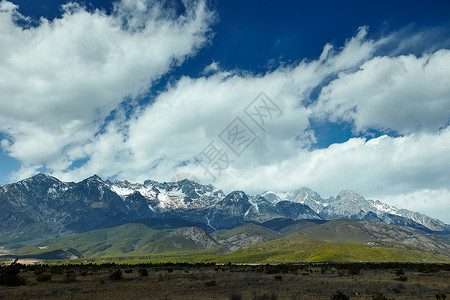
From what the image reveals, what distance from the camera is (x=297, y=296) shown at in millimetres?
26984

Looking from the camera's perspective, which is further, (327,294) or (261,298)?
(327,294)

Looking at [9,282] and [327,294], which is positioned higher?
[9,282]

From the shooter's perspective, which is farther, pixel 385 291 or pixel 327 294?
pixel 385 291

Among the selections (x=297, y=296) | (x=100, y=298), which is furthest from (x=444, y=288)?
(x=100, y=298)

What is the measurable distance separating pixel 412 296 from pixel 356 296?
526 cm

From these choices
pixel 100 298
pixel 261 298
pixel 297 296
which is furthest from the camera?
pixel 297 296

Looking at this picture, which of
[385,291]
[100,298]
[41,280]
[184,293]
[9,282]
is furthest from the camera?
[41,280]

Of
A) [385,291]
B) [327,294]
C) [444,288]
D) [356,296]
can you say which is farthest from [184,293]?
[444,288]

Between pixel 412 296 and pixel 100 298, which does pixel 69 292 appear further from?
pixel 412 296

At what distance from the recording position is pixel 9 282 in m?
33.4

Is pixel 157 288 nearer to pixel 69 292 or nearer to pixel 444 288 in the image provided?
pixel 69 292

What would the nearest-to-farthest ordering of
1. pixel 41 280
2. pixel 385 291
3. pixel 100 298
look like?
pixel 100 298
pixel 385 291
pixel 41 280

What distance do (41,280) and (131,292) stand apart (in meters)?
16.9

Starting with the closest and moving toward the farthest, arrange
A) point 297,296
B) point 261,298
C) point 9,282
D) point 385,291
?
point 261,298, point 297,296, point 385,291, point 9,282
